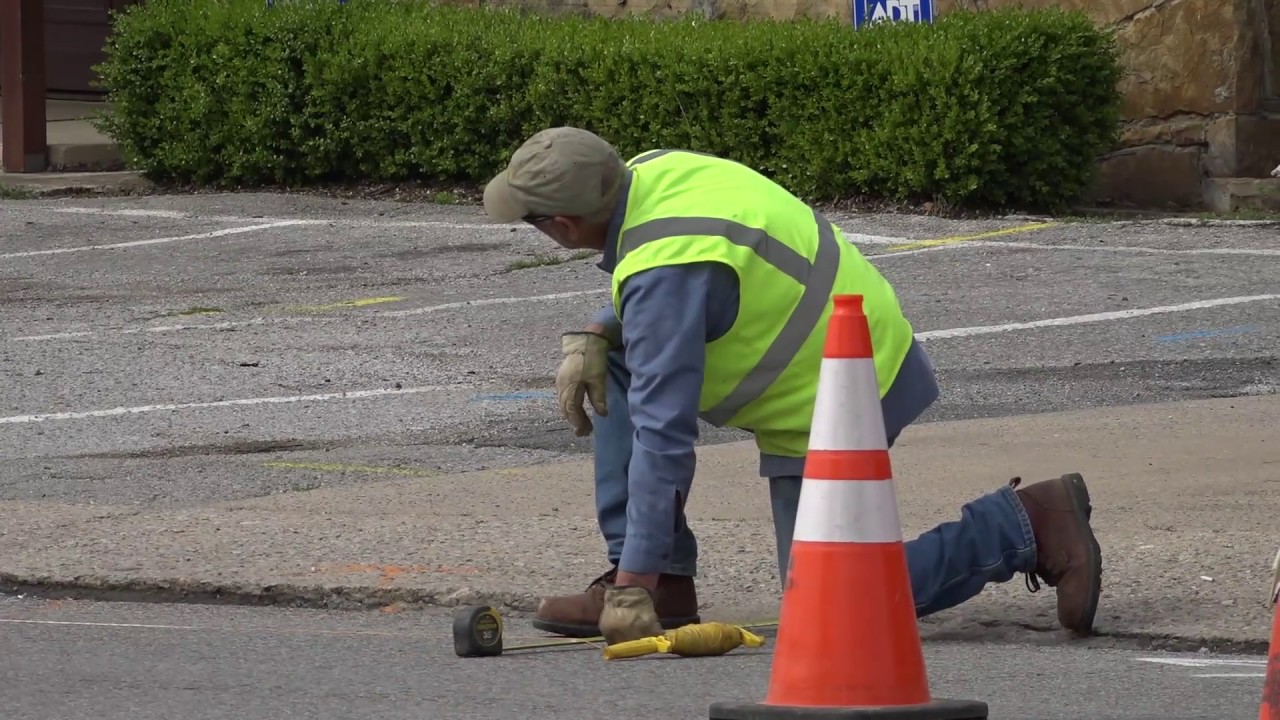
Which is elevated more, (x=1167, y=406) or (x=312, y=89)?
(x=312, y=89)

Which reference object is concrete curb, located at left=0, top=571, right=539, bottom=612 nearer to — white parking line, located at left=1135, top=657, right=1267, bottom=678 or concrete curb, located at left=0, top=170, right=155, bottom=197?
white parking line, located at left=1135, top=657, right=1267, bottom=678

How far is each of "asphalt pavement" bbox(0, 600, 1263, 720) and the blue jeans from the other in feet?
0.54

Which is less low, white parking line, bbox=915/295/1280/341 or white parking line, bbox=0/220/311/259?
white parking line, bbox=0/220/311/259

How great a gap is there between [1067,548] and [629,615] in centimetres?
106

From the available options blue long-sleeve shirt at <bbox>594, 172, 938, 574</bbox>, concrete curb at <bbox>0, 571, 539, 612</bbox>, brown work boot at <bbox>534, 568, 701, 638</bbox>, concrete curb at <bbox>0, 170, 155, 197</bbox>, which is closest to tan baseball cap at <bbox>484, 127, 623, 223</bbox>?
blue long-sleeve shirt at <bbox>594, 172, 938, 574</bbox>

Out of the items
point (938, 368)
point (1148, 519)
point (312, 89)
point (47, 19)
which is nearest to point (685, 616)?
point (1148, 519)

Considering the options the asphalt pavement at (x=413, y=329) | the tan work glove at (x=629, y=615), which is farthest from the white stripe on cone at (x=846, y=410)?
the asphalt pavement at (x=413, y=329)

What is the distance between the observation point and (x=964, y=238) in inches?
501

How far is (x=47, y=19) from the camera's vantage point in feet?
76.2

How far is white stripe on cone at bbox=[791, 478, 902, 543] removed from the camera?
411cm

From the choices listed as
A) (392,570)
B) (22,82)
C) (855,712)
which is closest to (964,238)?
(392,570)

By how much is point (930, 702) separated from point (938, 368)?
217 inches

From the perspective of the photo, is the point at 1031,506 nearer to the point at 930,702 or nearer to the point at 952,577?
the point at 952,577

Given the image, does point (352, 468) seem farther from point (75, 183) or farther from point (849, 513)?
point (75, 183)
